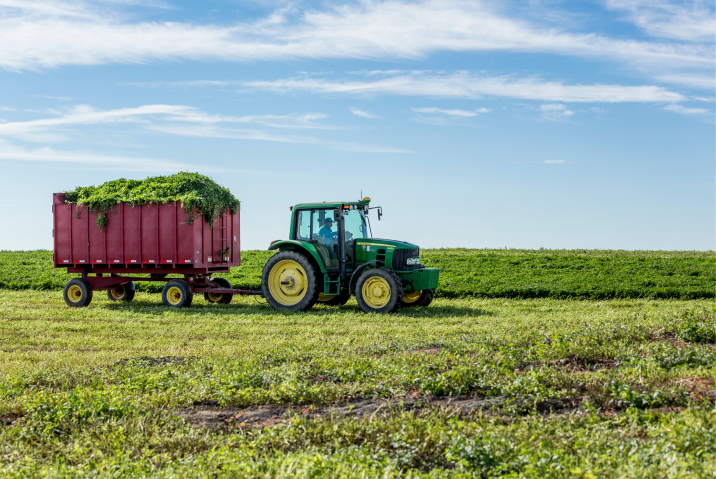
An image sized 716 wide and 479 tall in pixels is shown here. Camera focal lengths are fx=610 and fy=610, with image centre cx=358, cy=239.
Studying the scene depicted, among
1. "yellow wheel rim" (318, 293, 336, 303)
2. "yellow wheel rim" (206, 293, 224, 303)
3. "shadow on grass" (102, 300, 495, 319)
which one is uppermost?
"yellow wheel rim" (318, 293, 336, 303)

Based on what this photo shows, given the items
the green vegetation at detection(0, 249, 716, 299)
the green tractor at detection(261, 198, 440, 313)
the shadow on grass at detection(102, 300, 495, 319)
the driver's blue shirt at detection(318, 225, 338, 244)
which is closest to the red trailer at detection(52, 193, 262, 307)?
the shadow on grass at detection(102, 300, 495, 319)

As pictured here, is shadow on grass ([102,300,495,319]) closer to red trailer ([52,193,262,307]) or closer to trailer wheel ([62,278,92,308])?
red trailer ([52,193,262,307])

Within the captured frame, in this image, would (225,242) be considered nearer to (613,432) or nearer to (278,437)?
(278,437)

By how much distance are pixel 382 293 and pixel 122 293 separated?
8.36 meters

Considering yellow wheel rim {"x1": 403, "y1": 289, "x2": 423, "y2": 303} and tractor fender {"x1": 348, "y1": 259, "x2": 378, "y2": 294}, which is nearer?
tractor fender {"x1": 348, "y1": 259, "x2": 378, "y2": 294}

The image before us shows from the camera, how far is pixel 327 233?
48.4 ft

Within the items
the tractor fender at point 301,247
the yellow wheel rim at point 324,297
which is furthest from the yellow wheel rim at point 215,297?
the yellow wheel rim at point 324,297

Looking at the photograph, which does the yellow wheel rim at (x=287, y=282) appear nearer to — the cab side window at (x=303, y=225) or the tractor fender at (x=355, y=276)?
the cab side window at (x=303, y=225)

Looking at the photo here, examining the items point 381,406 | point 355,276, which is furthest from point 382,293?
point 381,406

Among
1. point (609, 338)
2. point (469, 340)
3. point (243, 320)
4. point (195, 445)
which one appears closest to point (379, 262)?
point (243, 320)

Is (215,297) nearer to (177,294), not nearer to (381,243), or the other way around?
(177,294)

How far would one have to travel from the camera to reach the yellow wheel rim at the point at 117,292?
1781 centimetres

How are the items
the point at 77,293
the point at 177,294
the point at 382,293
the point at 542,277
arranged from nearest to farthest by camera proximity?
the point at 382,293, the point at 177,294, the point at 77,293, the point at 542,277

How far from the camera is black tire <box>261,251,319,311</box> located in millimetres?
14656
